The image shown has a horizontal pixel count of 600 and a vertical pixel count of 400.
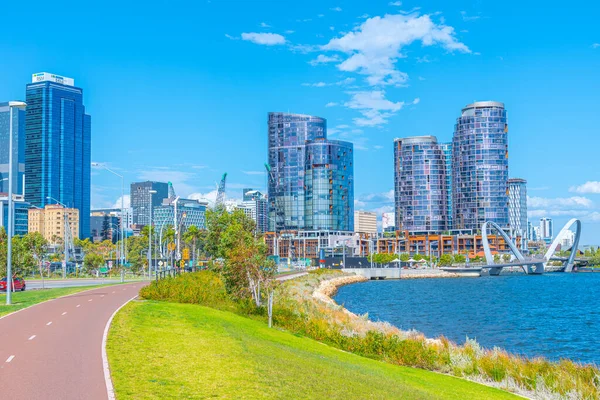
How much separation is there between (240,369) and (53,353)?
701cm

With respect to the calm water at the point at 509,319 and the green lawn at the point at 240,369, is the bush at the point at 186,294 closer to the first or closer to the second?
the green lawn at the point at 240,369

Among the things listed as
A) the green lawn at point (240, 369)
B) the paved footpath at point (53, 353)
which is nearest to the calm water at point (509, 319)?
the green lawn at point (240, 369)

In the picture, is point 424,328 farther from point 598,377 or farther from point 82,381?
point 82,381

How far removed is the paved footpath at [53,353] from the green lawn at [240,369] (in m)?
0.77

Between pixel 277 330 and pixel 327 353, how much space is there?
812 centimetres

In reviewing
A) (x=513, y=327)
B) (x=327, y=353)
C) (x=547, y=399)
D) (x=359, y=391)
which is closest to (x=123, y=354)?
(x=359, y=391)

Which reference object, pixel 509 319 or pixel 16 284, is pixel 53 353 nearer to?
pixel 16 284

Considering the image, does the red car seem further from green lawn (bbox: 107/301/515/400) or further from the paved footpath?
green lawn (bbox: 107/301/515/400)

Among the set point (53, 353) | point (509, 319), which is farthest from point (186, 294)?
point (509, 319)

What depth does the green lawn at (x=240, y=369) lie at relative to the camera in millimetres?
18891

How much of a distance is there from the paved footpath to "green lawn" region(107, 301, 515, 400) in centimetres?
77

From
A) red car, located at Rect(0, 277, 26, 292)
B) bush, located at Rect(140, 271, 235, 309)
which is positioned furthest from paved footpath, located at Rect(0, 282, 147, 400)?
red car, located at Rect(0, 277, 26, 292)

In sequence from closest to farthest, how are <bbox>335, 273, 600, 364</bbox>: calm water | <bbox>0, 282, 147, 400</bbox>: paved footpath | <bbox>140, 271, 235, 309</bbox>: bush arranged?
1. <bbox>0, 282, 147, 400</bbox>: paved footpath
2. <bbox>140, 271, 235, 309</bbox>: bush
3. <bbox>335, 273, 600, 364</bbox>: calm water

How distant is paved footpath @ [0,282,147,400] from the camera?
59.2 ft
